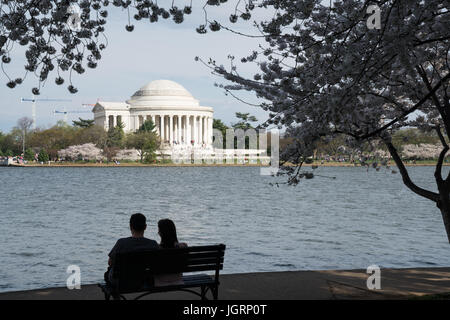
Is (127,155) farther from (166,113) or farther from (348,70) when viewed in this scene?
(348,70)

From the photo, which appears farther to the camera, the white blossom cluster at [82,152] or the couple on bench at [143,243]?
the white blossom cluster at [82,152]

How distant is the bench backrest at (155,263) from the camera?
5.64 m

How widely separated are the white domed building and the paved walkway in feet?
349

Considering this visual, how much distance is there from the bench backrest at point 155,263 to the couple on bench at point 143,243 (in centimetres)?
10

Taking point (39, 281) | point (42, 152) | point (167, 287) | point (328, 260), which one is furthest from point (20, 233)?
point (42, 152)

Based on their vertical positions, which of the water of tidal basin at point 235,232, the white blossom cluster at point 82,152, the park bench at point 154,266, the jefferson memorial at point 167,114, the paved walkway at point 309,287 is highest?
the jefferson memorial at point 167,114

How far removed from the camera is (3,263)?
1266 centimetres

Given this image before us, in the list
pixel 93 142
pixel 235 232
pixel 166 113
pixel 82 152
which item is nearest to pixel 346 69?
pixel 235 232

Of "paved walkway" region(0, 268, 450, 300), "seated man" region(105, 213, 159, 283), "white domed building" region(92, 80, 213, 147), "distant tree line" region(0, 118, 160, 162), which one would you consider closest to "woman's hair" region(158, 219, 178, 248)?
"seated man" region(105, 213, 159, 283)

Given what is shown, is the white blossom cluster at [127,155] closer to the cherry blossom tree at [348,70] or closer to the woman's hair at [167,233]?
the cherry blossom tree at [348,70]

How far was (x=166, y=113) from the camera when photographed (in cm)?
11644

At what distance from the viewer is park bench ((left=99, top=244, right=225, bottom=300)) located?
18.5 feet

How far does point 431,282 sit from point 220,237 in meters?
10.5

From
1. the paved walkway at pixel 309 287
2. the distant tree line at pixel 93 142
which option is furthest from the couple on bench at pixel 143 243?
the distant tree line at pixel 93 142
